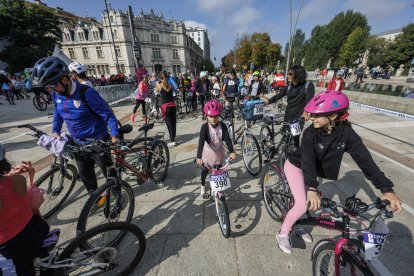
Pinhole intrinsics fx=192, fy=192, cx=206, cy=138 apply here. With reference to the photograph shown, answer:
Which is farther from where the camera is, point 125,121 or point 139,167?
point 125,121

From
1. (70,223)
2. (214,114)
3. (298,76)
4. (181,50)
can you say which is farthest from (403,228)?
(181,50)

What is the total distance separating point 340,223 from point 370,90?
1487 cm

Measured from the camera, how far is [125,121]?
9.04 m

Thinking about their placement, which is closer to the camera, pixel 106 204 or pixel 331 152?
pixel 331 152

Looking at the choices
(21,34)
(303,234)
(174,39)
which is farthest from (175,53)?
(303,234)

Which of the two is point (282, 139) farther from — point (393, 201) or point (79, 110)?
point (79, 110)

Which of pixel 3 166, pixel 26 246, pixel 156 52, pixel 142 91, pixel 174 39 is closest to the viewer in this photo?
pixel 3 166

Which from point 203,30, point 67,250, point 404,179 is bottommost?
point 404,179

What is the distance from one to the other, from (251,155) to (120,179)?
2.94 meters

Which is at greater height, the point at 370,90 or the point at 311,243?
the point at 370,90

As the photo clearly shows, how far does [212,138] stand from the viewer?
297cm

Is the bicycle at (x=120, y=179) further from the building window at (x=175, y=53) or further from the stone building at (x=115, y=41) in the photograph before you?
the building window at (x=175, y=53)

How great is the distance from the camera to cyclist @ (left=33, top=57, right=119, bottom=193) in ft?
7.58

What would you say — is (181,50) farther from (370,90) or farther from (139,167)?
(139,167)
